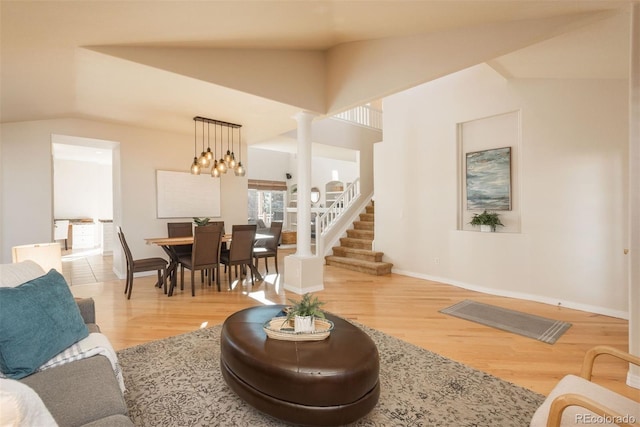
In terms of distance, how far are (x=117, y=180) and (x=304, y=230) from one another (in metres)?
3.59

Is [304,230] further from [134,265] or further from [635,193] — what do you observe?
[635,193]

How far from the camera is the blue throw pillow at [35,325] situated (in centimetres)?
144

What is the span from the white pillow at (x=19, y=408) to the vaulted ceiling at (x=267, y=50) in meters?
2.48

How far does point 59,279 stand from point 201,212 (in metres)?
4.30

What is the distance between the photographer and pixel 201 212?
6109 mm

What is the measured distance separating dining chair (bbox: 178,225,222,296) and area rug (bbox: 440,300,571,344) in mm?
3225

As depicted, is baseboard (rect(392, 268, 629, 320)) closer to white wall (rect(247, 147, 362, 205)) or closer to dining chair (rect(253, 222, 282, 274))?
dining chair (rect(253, 222, 282, 274))

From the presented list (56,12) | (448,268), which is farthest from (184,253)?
(448,268)

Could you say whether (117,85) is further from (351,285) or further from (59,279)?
(351,285)

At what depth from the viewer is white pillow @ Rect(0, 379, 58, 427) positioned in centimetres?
70

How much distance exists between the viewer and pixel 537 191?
163 inches

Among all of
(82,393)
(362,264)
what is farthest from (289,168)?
(82,393)

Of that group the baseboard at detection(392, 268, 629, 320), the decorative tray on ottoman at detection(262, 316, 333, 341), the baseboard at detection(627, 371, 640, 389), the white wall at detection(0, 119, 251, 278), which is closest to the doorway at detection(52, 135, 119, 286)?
the white wall at detection(0, 119, 251, 278)

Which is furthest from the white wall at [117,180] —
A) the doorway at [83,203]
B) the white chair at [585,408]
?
the white chair at [585,408]
